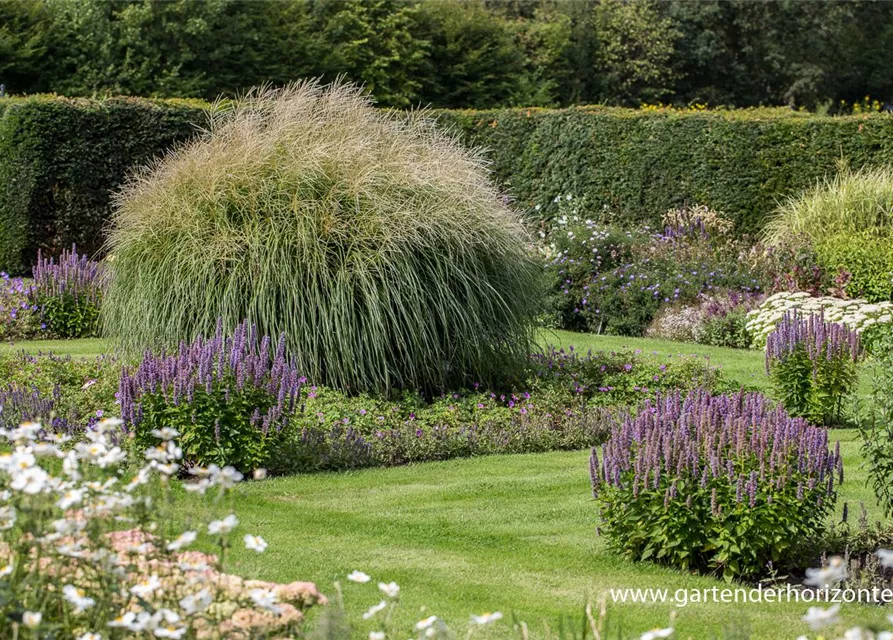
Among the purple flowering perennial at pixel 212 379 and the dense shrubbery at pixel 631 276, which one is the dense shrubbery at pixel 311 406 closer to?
the purple flowering perennial at pixel 212 379

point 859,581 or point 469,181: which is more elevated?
point 469,181

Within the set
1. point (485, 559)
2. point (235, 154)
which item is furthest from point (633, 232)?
point (485, 559)

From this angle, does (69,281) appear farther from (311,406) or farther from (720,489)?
(720,489)

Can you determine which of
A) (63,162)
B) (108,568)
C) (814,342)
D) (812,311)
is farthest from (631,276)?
(108,568)

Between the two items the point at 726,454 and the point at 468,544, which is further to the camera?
the point at 468,544

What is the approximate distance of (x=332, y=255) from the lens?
8.22m

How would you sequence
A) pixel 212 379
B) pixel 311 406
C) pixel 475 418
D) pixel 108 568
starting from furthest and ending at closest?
pixel 475 418 < pixel 311 406 < pixel 212 379 < pixel 108 568

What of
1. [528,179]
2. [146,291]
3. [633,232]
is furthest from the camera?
[528,179]

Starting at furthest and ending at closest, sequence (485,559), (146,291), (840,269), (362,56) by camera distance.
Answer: (362,56)
(840,269)
(146,291)
(485,559)

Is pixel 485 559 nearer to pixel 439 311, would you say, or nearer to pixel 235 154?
pixel 439 311

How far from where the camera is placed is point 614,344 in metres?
12.1

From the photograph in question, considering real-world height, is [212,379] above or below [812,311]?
below

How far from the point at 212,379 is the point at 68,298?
6326 millimetres

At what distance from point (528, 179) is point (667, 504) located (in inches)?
541
